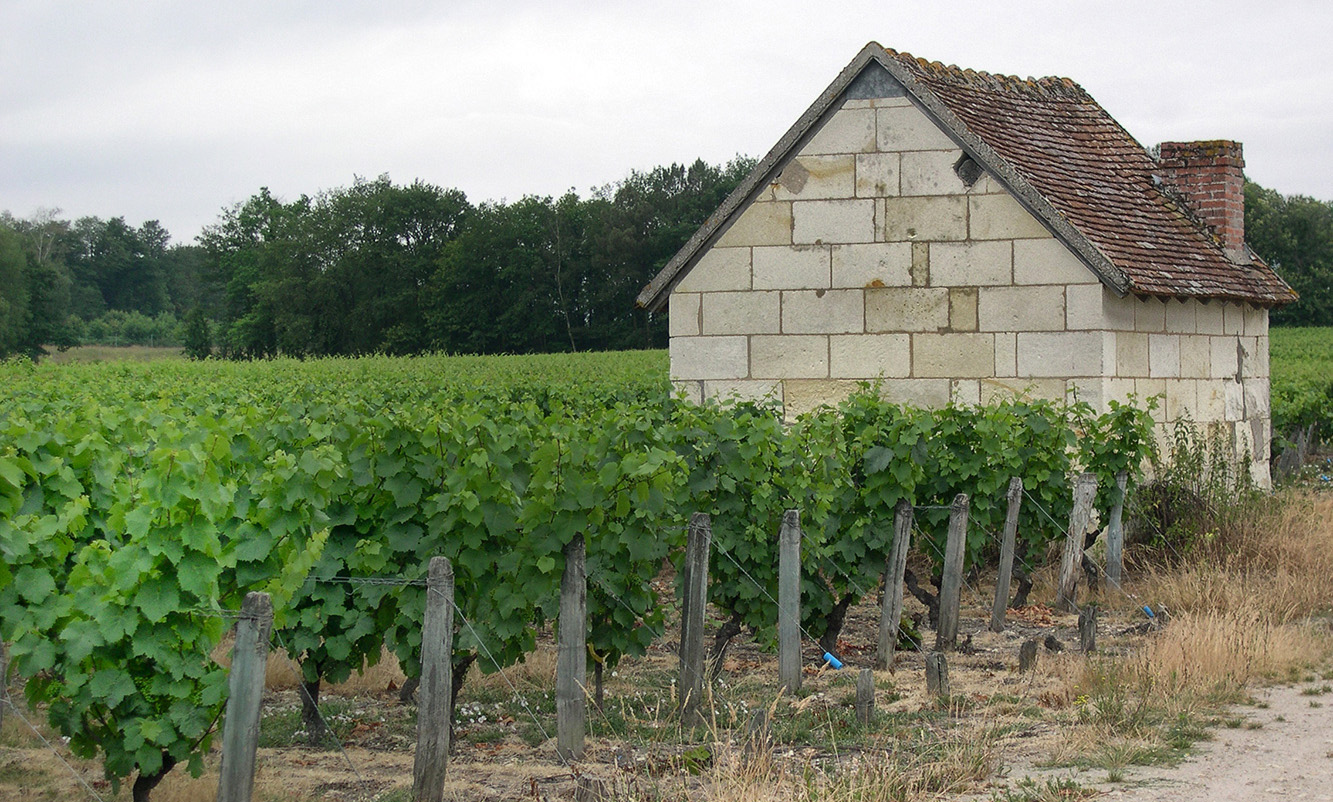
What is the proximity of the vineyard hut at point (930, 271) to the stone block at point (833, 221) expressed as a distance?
0.01 meters

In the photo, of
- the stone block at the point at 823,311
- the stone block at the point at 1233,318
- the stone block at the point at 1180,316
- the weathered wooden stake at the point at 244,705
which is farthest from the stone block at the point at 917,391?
the weathered wooden stake at the point at 244,705

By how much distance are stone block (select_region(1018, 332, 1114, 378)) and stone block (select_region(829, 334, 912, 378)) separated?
1167mm

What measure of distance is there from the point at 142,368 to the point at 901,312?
16.8 metres

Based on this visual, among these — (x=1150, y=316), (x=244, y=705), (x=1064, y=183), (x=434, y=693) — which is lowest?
(x=434, y=693)

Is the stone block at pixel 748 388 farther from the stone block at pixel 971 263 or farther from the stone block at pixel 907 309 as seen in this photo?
the stone block at pixel 971 263

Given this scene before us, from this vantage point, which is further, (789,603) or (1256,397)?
(1256,397)

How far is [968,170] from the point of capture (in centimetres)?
1255

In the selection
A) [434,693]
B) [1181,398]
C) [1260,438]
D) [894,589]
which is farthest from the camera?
[1260,438]

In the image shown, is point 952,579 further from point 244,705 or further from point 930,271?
point 244,705

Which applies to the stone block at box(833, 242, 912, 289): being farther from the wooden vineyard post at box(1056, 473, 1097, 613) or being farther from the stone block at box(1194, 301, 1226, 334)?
the stone block at box(1194, 301, 1226, 334)

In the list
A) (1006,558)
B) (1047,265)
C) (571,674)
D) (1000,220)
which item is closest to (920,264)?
(1000,220)

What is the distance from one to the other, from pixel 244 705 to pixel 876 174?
31.0 feet

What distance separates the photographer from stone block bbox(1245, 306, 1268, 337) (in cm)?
1525

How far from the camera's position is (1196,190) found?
1480 centimetres
